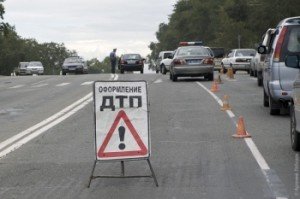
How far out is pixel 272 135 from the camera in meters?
12.0

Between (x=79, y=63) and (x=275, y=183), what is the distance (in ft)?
154

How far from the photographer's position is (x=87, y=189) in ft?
25.5

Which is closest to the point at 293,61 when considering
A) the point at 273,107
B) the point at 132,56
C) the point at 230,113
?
the point at 273,107

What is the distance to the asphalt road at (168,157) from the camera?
25.1 ft

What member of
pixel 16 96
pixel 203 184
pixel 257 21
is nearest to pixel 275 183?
pixel 203 184

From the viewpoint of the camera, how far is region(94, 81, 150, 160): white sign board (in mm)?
7984

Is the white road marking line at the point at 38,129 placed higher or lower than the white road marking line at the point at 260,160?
lower

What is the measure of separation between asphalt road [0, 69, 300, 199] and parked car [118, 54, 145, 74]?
29.1 meters

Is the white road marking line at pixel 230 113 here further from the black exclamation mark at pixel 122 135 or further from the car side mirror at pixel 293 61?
the black exclamation mark at pixel 122 135

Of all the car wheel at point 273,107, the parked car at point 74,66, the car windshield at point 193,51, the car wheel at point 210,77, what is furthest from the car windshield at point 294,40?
the parked car at point 74,66

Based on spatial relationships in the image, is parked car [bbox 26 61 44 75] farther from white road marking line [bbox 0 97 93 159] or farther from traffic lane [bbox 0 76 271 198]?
traffic lane [bbox 0 76 271 198]

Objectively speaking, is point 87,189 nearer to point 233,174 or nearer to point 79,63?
point 233,174

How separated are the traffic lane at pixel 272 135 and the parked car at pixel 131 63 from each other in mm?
25850

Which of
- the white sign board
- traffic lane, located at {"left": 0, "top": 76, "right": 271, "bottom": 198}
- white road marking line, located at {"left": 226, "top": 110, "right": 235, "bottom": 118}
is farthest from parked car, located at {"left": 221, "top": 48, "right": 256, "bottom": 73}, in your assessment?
the white sign board
